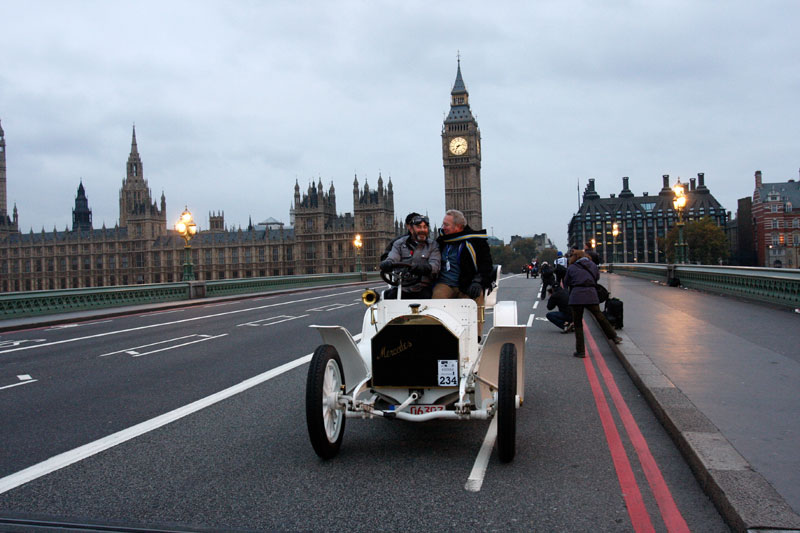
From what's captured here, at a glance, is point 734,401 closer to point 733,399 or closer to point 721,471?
point 733,399

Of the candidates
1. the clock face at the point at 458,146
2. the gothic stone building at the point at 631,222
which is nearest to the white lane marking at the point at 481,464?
the clock face at the point at 458,146

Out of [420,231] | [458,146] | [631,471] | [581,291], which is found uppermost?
[458,146]

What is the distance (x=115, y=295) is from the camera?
25047 mm

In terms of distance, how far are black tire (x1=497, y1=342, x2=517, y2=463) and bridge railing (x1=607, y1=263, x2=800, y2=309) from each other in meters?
13.2

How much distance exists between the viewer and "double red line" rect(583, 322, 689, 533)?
13.0 ft

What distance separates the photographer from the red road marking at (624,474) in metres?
3.97

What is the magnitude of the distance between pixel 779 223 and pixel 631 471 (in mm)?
112941

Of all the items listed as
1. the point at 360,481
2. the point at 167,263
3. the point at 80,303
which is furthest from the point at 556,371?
the point at 167,263

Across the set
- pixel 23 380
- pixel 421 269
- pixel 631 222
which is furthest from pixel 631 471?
pixel 631 222

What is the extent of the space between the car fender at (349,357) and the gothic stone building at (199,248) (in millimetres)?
106752

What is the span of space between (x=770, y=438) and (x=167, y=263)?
133m

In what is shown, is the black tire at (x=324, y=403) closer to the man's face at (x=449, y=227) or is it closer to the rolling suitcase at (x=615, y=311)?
the man's face at (x=449, y=227)

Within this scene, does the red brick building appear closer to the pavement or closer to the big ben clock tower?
the big ben clock tower

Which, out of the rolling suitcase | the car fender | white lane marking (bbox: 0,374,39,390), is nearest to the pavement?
the rolling suitcase
